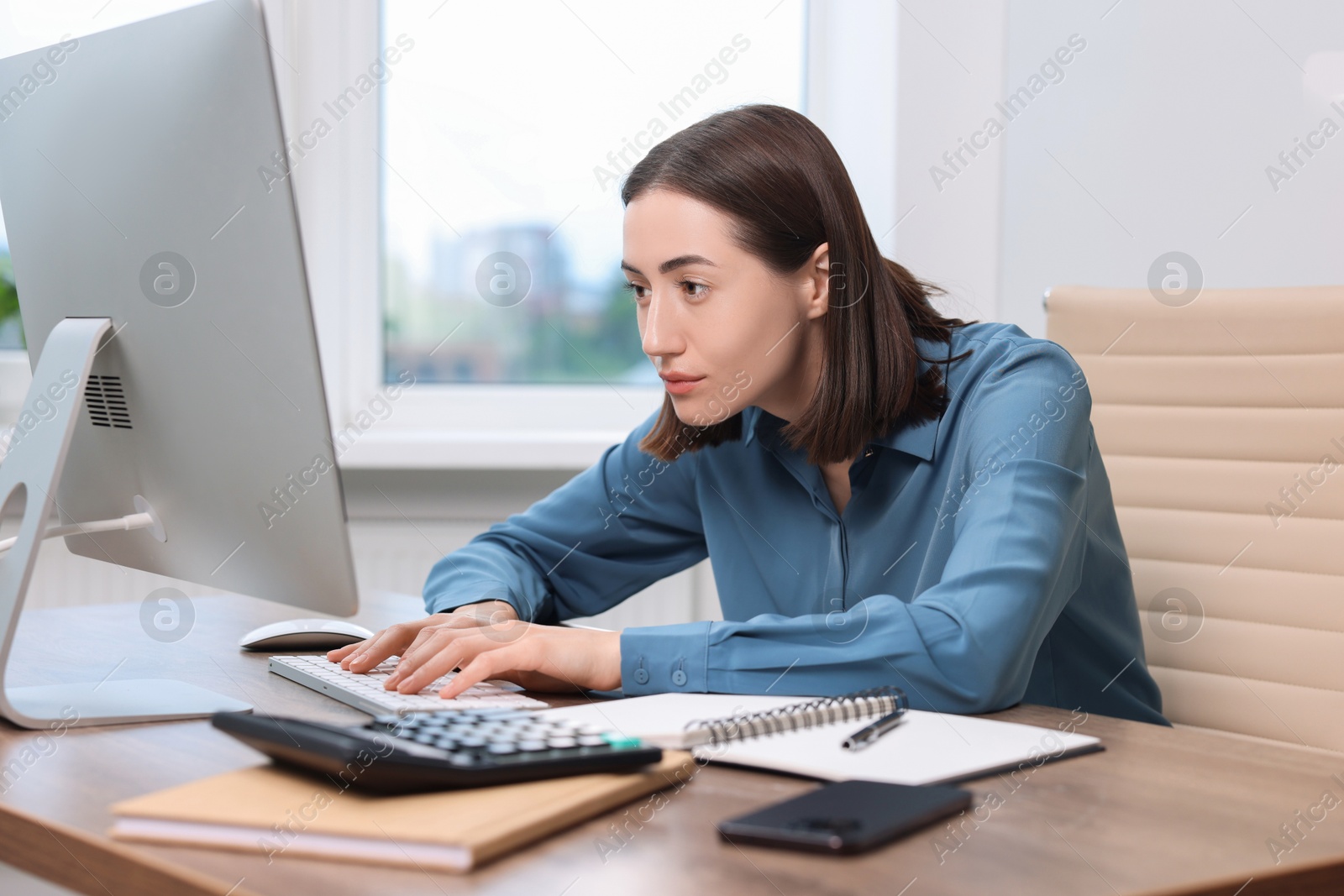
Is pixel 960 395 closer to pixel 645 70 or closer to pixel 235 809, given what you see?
pixel 235 809

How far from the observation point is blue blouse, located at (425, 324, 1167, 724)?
88cm

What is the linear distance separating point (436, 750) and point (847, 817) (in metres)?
0.22

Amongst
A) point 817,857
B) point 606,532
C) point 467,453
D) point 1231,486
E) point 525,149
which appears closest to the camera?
point 817,857

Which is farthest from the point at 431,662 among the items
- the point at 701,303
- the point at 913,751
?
the point at 701,303

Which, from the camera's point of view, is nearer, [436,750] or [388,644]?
[436,750]

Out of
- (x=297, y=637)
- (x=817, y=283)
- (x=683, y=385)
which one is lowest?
(x=297, y=637)

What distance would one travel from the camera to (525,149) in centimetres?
255

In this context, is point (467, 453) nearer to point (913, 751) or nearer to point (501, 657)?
point (501, 657)

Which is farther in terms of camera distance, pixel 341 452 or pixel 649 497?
pixel 341 452

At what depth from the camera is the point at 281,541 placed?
2.67 ft

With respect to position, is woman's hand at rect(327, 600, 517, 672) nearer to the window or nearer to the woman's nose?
the woman's nose

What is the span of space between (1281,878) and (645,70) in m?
2.32

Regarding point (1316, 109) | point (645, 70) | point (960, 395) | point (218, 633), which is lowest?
point (218, 633)

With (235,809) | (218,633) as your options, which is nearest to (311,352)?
(235,809)
